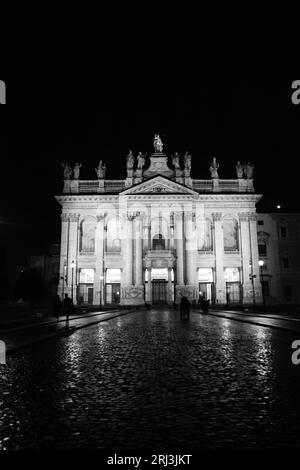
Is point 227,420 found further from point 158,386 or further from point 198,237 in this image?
point 198,237

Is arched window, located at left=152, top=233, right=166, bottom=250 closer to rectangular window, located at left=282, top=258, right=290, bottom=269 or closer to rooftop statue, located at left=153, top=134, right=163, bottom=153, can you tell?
rooftop statue, located at left=153, top=134, right=163, bottom=153

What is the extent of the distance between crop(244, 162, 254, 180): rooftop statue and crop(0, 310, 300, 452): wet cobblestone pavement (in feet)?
186

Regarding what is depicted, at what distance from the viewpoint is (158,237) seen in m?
63.8

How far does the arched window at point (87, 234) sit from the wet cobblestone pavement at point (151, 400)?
5350 cm

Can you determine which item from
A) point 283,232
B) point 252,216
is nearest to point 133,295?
point 252,216

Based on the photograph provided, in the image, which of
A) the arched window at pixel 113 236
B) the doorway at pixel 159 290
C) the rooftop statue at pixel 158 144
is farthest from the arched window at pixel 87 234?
the rooftop statue at pixel 158 144

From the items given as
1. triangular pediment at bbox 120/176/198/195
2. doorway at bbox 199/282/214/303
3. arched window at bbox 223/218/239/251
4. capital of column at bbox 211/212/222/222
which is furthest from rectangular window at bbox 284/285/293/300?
triangular pediment at bbox 120/176/198/195

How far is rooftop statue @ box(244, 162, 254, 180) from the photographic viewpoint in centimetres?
6544

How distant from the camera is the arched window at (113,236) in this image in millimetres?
64562

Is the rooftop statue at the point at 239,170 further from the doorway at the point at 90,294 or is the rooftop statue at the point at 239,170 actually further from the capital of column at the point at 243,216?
the doorway at the point at 90,294

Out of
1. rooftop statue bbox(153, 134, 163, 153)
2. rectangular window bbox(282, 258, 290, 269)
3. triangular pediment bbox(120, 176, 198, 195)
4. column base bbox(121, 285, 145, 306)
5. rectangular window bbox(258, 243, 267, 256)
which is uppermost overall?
rooftop statue bbox(153, 134, 163, 153)

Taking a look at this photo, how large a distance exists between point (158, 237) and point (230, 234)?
12242 millimetres
